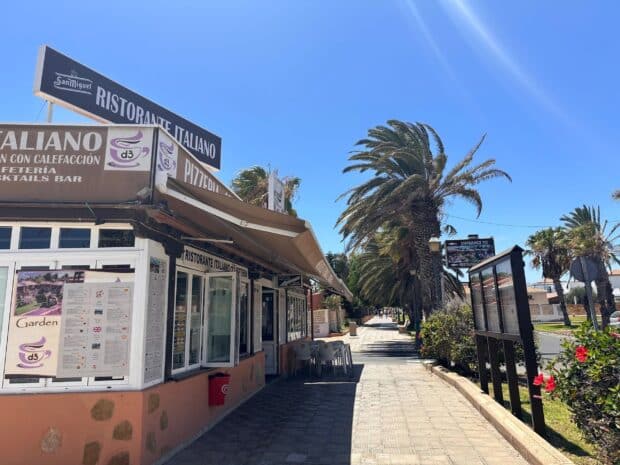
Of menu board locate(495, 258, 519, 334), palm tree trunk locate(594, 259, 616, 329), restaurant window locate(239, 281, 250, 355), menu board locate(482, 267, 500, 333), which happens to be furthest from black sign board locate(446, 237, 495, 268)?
palm tree trunk locate(594, 259, 616, 329)

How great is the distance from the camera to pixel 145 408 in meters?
4.79

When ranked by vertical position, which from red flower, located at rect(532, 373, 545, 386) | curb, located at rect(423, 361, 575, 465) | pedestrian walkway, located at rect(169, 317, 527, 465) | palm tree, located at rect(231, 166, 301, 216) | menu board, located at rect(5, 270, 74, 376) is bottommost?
pedestrian walkway, located at rect(169, 317, 527, 465)

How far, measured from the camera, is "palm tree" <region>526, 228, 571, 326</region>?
1527 inches

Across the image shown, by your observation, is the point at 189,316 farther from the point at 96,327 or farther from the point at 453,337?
the point at 453,337

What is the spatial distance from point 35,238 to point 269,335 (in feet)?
24.6

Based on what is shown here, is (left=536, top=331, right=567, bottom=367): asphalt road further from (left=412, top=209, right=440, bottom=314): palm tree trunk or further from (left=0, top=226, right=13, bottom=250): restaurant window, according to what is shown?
(left=0, top=226, right=13, bottom=250): restaurant window

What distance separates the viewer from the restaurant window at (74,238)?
5133 millimetres

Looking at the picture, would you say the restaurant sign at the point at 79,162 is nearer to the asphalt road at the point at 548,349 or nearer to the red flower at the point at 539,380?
the red flower at the point at 539,380

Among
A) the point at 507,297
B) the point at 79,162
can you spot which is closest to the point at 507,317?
the point at 507,297

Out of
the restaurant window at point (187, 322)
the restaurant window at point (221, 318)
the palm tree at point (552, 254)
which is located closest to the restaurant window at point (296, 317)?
the restaurant window at point (221, 318)

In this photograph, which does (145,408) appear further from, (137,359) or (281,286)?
(281,286)

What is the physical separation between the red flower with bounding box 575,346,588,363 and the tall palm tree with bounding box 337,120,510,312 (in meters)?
11.8

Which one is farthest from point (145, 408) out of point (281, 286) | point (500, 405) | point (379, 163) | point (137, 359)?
point (379, 163)

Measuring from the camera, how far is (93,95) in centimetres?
679
